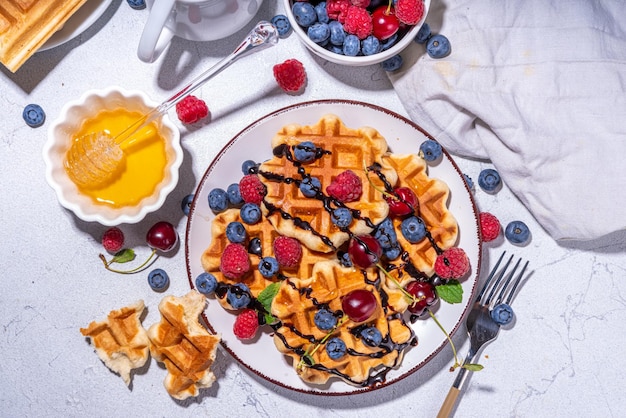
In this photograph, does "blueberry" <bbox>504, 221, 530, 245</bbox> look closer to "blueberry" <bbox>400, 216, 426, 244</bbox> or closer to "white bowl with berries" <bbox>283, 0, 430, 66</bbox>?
"blueberry" <bbox>400, 216, 426, 244</bbox>

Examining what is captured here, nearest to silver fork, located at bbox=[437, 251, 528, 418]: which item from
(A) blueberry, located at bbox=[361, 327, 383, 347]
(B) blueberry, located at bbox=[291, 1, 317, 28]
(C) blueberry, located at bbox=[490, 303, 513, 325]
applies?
(C) blueberry, located at bbox=[490, 303, 513, 325]

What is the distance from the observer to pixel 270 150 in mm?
2105

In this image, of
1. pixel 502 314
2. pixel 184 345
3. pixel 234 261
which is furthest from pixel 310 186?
pixel 502 314

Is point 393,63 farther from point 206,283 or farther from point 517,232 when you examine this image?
point 206,283

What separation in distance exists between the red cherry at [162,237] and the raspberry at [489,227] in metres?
0.95

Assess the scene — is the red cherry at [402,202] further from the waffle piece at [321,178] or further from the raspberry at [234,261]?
the raspberry at [234,261]

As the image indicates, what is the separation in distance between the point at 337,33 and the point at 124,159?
738 millimetres

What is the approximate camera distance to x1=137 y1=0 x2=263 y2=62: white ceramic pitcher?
6.01 feet

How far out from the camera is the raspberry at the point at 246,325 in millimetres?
1982

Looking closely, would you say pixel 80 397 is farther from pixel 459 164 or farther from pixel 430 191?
pixel 459 164

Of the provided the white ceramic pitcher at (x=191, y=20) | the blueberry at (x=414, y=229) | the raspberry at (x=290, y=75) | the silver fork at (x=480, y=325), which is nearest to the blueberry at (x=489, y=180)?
the silver fork at (x=480, y=325)

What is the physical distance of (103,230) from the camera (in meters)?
2.21

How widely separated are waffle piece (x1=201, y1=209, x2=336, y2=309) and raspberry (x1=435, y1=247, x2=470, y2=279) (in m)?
0.31

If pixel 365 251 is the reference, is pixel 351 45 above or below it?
above
